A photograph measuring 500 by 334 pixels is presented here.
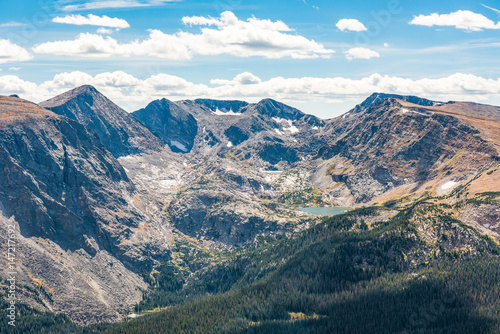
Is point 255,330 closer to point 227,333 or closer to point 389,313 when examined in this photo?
point 227,333

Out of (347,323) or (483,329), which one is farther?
(347,323)

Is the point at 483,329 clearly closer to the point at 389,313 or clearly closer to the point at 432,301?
the point at 432,301

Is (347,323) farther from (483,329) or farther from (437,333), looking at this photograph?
(483,329)

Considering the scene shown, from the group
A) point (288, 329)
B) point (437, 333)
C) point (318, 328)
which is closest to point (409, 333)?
point (437, 333)

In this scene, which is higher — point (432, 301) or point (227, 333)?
point (432, 301)

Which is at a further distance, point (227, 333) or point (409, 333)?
point (227, 333)

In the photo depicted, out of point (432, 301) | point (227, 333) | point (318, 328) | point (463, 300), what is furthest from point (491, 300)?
point (227, 333)

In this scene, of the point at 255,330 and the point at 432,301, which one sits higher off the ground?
the point at 432,301

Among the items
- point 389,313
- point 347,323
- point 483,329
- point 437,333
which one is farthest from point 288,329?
point 483,329
